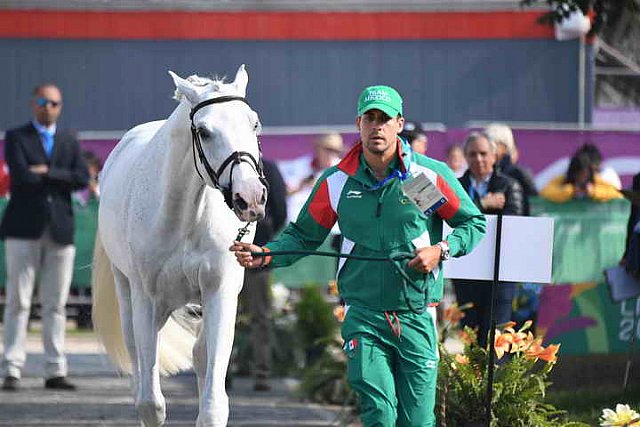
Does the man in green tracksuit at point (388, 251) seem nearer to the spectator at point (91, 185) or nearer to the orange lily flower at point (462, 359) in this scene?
the orange lily flower at point (462, 359)

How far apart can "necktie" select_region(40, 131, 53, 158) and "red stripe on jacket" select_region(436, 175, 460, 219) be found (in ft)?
20.5

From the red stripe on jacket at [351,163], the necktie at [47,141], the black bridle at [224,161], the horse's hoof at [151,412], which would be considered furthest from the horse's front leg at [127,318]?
the necktie at [47,141]

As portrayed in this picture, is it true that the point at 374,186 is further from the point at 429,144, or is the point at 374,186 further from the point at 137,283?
the point at 429,144

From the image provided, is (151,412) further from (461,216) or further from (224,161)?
(461,216)

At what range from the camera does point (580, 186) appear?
13688mm

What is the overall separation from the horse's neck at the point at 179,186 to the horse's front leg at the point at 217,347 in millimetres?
409

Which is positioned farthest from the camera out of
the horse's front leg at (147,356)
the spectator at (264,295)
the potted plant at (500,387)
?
the spectator at (264,295)

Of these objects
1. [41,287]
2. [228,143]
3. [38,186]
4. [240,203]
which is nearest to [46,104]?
[38,186]

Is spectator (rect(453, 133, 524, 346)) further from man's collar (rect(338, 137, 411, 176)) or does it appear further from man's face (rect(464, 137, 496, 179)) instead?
man's collar (rect(338, 137, 411, 176))

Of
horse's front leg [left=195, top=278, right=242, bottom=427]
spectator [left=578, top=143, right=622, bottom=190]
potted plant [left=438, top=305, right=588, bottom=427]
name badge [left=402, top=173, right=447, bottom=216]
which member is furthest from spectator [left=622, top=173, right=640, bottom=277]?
spectator [left=578, top=143, right=622, bottom=190]

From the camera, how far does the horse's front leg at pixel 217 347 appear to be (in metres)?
7.24

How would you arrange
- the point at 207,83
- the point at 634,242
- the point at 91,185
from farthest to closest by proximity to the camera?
the point at 91,185 < the point at 634,242 < the point at 207,83

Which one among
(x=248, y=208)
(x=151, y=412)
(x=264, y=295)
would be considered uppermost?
(x=248, y=208)

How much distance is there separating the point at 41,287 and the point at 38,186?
2.81 ft
